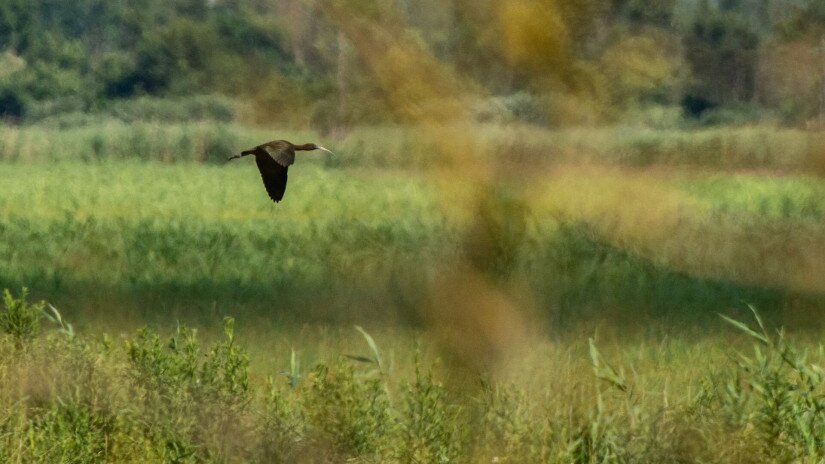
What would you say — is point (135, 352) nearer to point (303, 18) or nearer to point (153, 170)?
point (303, 18)

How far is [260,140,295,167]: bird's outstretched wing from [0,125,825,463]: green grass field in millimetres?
190

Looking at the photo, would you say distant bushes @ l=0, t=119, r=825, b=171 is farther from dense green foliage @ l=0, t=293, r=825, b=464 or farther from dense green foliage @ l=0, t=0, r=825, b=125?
dense green foliage @ l=0, t=293, r=825, b=464

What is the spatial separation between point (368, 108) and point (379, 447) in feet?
2.30

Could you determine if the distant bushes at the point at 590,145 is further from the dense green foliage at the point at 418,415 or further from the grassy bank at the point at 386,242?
the dense green foliage at the point at 418,415

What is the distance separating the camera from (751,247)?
9.66 feet

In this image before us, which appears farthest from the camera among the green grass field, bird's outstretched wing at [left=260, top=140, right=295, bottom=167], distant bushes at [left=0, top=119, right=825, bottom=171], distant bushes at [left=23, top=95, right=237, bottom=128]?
distant bushes at [left=23, top=95, right=237, bottom=128]

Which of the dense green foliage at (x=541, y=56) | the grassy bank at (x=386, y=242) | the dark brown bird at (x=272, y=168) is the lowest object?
the grassy bank at (x=386, y=242)

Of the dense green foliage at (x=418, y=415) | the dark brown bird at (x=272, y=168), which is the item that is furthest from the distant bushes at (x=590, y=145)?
the dense green foliage at (x=418, y=415)

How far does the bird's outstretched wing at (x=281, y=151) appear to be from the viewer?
163cm

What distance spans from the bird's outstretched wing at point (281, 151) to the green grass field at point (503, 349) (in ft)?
0.62

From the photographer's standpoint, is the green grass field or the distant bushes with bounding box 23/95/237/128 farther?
the distant bushes with bounding box 23/95/237/128

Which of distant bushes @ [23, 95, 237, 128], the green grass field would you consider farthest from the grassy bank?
distant bushes @ [23, 95, 237, 128]

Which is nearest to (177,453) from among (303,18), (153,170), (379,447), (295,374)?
(379,447)

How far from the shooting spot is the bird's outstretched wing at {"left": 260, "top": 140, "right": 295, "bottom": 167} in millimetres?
1633
